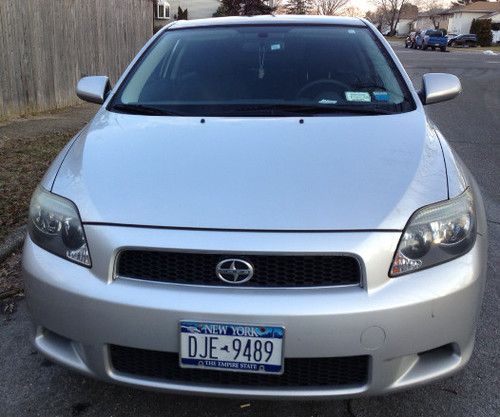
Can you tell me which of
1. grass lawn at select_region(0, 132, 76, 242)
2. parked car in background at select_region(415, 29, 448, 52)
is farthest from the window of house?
grass lawn at select_region(0, 132, 76, 242)

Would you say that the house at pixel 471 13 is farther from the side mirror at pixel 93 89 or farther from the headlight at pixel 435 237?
the headlight at pixel 435 237

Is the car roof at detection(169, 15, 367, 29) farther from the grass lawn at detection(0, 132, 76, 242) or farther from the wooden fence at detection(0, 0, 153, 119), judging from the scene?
the wooden fence at detection(0, 0, 153, 119)

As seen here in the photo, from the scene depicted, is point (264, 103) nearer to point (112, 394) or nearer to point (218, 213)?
point (218, 213)

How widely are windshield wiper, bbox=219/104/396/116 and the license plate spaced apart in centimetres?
131

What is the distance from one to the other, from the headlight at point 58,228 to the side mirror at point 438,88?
7.04ft

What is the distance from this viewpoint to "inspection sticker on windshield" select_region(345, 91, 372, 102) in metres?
2.99

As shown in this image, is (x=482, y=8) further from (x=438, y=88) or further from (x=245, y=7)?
(x=438, y=88)

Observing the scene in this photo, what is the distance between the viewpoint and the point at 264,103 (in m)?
2.98

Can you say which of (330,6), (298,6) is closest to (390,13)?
(330,6)

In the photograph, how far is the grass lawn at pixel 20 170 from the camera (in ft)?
14.4

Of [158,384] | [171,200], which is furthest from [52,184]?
[158,384]

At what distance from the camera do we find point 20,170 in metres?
5.53

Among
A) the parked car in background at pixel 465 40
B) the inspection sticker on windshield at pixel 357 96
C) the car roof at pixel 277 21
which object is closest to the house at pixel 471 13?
the parked car in background at pixel 465 40

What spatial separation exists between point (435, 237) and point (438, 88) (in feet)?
5.28
